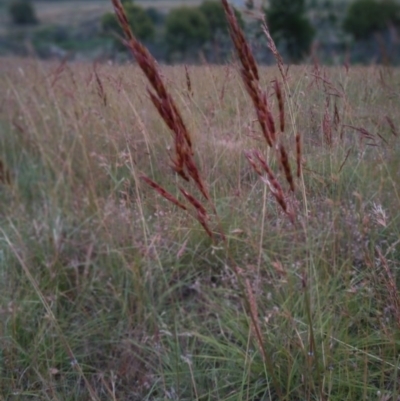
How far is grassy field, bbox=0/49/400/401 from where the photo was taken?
1.73 meters

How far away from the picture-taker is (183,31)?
13.2 meters

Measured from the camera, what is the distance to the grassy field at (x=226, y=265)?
5.67 ft

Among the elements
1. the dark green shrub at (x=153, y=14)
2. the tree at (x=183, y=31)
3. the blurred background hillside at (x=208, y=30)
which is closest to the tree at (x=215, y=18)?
the blurred background hillside at (x=208, y=30)

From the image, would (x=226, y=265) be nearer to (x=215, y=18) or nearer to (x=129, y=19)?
(x=129, y=19)

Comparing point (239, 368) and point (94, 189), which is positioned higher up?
point (94, 189)

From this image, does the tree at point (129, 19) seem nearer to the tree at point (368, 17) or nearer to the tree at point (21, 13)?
the tree at point (368, 17)

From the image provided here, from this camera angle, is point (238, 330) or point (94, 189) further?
point (94, 189)

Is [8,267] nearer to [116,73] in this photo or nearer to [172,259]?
[172,259]

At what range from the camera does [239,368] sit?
1.83 meters

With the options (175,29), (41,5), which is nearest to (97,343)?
(175,29)

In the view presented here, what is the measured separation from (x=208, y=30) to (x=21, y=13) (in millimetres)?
27530

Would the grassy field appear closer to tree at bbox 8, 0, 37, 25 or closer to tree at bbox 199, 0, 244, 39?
tree at bbox 199, 0, 244, 39

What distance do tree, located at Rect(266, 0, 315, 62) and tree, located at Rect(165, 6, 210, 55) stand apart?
5.04ft

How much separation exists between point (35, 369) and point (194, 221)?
74 cm
